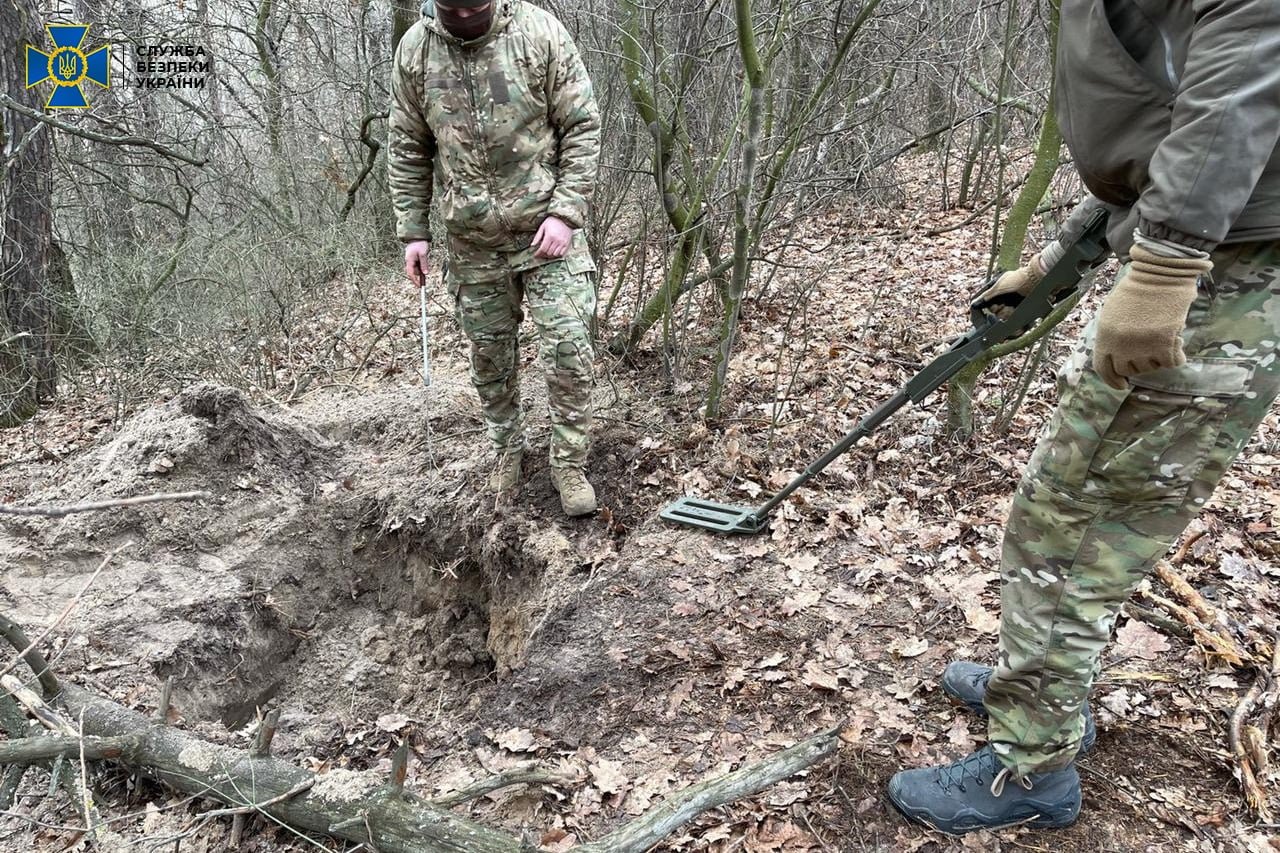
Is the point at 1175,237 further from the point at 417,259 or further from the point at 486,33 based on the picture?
the point at 417,259

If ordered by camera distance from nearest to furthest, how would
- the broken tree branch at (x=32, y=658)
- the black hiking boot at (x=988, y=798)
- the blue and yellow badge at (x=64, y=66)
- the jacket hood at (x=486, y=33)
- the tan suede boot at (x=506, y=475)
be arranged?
the black hiking boot at (x=988, y=798), the broken tree branch at (x=32, y=658), the jacket hood at (x=486, y=33), the tan suede boot at (x=506, y=475), the blue and yellow badge at (x=64, y=66)

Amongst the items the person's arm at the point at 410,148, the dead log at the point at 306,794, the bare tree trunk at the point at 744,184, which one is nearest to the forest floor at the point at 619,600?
the dead log at the point at 306,794

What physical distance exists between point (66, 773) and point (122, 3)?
10.5 m

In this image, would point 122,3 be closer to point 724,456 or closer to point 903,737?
point 724,456

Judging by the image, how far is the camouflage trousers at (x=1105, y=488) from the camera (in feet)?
5.16

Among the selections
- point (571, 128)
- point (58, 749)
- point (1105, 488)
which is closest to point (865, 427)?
point (1105, 488)

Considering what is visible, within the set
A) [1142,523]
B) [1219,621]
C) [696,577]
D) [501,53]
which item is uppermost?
[501,53]

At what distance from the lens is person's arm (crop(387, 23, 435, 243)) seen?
3.40 metres

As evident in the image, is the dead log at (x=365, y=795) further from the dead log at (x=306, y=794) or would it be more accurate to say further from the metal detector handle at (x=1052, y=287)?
the metal detector handle at (x=1052, y=287)

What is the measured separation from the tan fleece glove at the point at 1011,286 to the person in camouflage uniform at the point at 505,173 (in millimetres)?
1822

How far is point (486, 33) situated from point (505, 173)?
0.57 meters

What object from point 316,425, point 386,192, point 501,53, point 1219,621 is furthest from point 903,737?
point 386,192

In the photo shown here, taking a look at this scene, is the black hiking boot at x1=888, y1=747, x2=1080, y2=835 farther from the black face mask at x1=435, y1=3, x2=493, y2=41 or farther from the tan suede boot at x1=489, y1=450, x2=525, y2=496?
the black face mask at x1=435, y1=3, x2=493, y2=41

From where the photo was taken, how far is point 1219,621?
2.74 m
